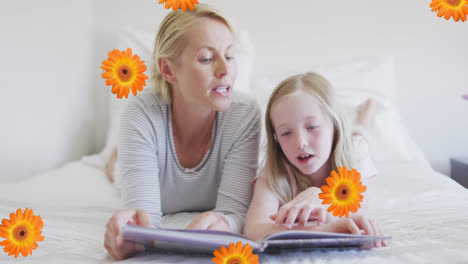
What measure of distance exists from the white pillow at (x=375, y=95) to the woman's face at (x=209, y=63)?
0.70m

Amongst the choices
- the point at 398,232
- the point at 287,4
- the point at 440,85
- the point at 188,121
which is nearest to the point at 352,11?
the point at 287,4

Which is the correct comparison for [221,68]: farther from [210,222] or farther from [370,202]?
[370,202]

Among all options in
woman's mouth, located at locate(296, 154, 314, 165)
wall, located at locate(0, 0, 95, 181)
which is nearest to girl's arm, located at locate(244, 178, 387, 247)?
woman's mouth, located at locate(296, 154, 314, 165)

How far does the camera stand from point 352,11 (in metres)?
2.05

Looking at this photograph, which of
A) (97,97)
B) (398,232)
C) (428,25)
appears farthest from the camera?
(97,97)

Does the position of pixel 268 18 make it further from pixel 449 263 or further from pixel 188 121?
pixel 449 263

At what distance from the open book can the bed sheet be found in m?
0.04

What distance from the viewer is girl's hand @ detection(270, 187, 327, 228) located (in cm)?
78

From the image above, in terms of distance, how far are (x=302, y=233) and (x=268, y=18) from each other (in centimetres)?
161

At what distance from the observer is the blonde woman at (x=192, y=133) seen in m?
0.97

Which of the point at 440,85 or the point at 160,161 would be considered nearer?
the point at 160,161

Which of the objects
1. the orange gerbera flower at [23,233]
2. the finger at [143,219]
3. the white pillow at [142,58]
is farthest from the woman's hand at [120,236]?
the white pillow at [142,58]
